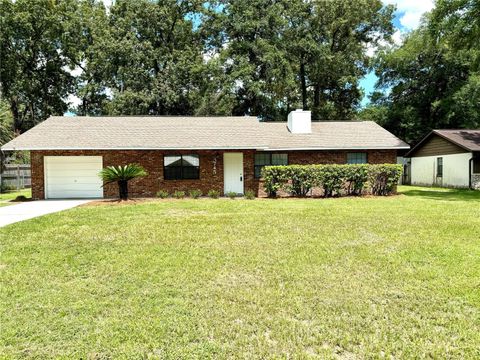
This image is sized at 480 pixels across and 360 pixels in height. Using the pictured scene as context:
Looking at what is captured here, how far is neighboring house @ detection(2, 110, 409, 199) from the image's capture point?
15.4 meters

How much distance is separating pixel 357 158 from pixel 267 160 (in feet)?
16.7

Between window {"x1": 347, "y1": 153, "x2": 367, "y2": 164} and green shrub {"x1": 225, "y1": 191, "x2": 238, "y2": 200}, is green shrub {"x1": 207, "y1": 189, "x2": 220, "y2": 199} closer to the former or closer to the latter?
green shrub {"x1": 225, "y1": 191, "x2": 238, "y2": 200}

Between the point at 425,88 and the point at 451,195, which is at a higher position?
the point at 425,88

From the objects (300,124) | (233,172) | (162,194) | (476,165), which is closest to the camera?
(162,194)

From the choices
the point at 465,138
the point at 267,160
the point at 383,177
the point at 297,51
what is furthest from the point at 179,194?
the point at 297,51

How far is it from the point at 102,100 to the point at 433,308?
3135 cm

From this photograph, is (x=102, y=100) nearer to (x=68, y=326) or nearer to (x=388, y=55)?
(x=388, y=55)

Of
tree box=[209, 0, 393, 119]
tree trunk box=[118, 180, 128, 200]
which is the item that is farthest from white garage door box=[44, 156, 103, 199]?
tree box=[209, 0, 393, 119]

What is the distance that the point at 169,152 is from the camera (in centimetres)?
1591

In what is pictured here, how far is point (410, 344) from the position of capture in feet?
10.3

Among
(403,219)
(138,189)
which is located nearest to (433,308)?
(403,219)

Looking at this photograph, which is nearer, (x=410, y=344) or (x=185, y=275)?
(x=410, y=344)

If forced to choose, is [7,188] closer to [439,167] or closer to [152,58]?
[152,58]

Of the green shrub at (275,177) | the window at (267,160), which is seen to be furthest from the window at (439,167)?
the green shrub at (275,177)
